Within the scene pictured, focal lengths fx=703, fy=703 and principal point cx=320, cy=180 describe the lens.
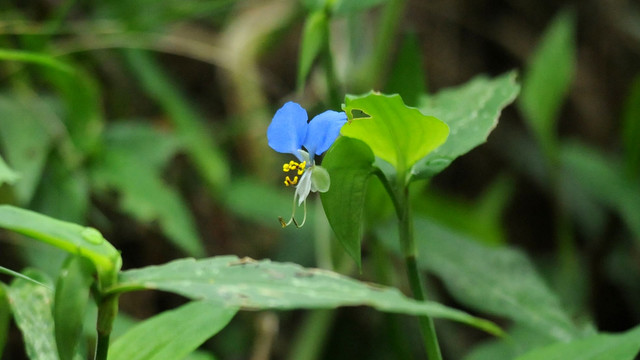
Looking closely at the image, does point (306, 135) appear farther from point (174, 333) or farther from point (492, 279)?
point (492, 279)

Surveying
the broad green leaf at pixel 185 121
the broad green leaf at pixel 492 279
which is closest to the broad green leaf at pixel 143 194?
the broad green leaf at pixel 185 121

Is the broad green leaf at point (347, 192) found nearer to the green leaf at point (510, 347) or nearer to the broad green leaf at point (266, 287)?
the broad green leaf at point (266, 287)

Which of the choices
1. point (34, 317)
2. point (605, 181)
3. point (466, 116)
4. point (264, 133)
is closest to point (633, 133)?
point (605, 181)

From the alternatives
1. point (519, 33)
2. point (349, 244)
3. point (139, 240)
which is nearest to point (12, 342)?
point (139, 240)

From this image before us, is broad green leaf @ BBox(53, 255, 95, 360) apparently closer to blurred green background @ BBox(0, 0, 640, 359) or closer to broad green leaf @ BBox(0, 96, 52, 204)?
blurred green background @ BBox(0, 0, 640, 359)

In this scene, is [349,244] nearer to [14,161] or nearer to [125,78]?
[14,161]
